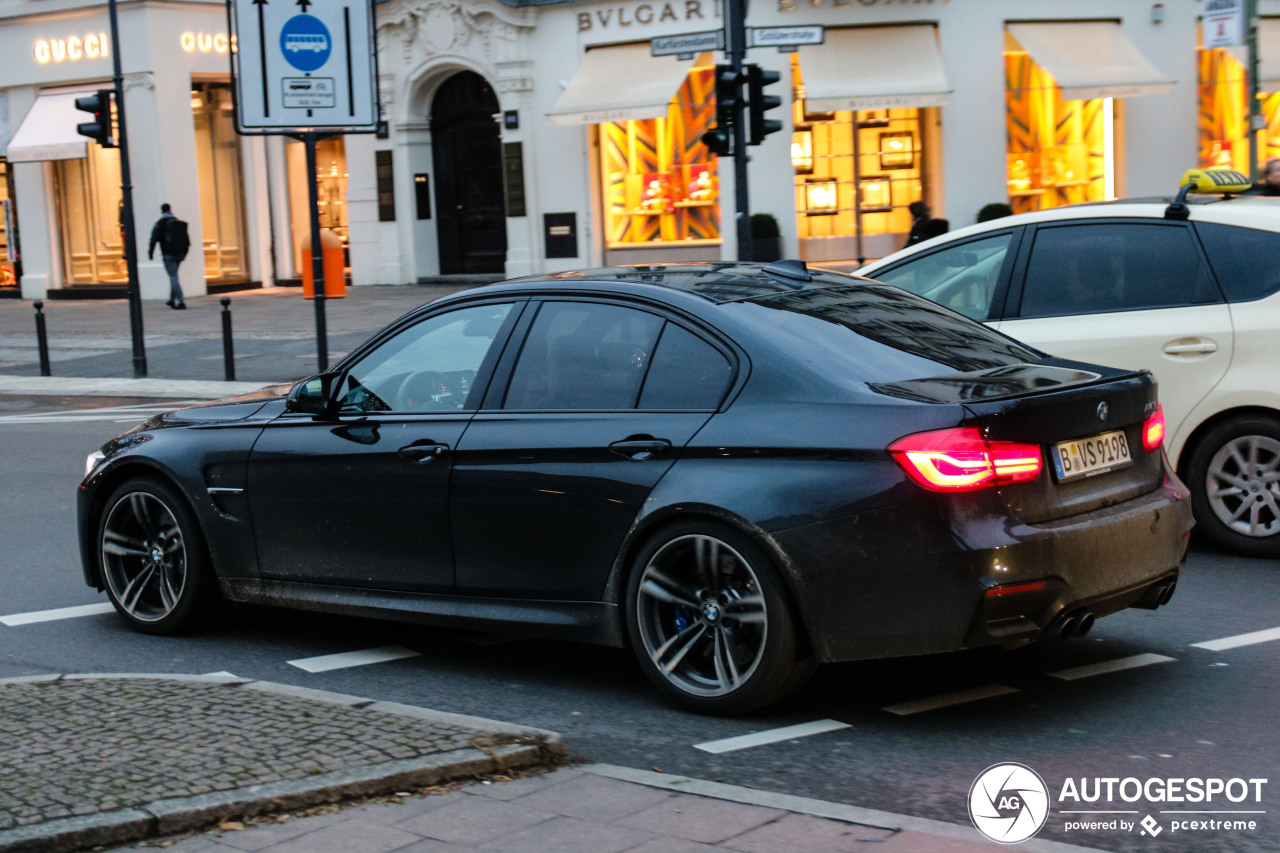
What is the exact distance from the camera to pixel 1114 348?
25.7ft

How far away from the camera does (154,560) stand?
6801 millimetres

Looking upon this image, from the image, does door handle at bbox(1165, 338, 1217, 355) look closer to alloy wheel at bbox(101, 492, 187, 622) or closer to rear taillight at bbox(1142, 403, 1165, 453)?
rear taillight at bbox(1142, 403, 1165, 453)

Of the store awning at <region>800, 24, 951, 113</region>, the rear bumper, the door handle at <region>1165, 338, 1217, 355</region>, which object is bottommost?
the rear bumper

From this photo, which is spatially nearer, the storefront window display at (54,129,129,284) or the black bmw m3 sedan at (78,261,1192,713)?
the black bmw m3 sedan at (78,261,1192,713)

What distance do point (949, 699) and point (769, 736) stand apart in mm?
743

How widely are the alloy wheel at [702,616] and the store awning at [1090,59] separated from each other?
23.1m

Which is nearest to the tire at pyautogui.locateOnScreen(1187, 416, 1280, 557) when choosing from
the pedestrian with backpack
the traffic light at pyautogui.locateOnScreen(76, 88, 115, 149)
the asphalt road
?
the asphalt road

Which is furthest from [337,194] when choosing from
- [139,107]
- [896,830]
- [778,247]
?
[896,830]

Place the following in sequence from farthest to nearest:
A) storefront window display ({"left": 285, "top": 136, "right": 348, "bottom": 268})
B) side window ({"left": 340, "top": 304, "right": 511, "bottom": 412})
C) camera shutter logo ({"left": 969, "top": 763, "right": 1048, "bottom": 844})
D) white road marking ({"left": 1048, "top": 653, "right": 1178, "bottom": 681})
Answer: storefront window display ({"left": 285, "top": 136, "right": 348, "bottom": 268}) → side window ({"left": 340, "top": 304, "right": 511, "bottom": 412}) → white road marking ({"left": 1048, "top": 653, "right": 1178, "bottom": 681}) → camera shutter logo ({"left": 969, "top": 763, "right": 1048, "bottom": 844})

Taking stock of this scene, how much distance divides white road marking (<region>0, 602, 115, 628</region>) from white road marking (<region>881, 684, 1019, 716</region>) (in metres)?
3.79

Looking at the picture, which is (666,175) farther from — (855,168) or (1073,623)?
(1073,623)

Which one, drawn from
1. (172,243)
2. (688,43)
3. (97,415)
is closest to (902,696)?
(688,43)

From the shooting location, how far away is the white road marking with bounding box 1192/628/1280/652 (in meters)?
6.04

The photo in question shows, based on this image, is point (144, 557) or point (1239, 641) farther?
point (144, 557)
